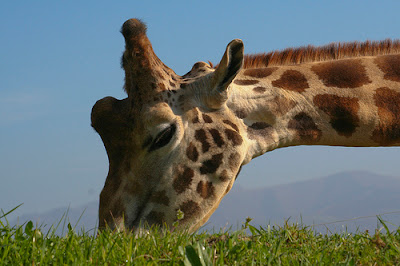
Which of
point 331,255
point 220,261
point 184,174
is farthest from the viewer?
point 184,174

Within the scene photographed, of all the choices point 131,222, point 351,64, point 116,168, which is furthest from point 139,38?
point 351,64

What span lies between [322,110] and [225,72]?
1.20 metres

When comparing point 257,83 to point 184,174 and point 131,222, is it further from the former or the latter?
point 131,222

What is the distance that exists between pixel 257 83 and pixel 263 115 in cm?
43

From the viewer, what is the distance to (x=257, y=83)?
18.1ft

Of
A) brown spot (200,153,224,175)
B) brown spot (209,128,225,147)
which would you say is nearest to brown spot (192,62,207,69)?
brown spot (209,128,225,147)

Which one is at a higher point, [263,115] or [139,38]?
[139,38]

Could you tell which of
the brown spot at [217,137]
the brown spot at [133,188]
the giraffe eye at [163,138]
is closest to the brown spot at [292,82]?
the brown spot at [217,137]

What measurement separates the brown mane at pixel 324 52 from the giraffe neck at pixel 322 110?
1.48ft

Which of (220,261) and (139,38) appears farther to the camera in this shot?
(139,38)

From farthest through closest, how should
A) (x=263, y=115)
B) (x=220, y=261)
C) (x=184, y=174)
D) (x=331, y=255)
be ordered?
(x=263, y=115) < (x=184, y=174) < (x=331, y=255) < (x=220, y=261)

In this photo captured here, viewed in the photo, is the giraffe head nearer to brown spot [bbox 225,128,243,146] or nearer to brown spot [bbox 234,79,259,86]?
brown spot [bbox 225,128,243,146]

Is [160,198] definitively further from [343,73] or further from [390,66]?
[390,66]

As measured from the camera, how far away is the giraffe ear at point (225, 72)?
Result: 4887 millimetres
